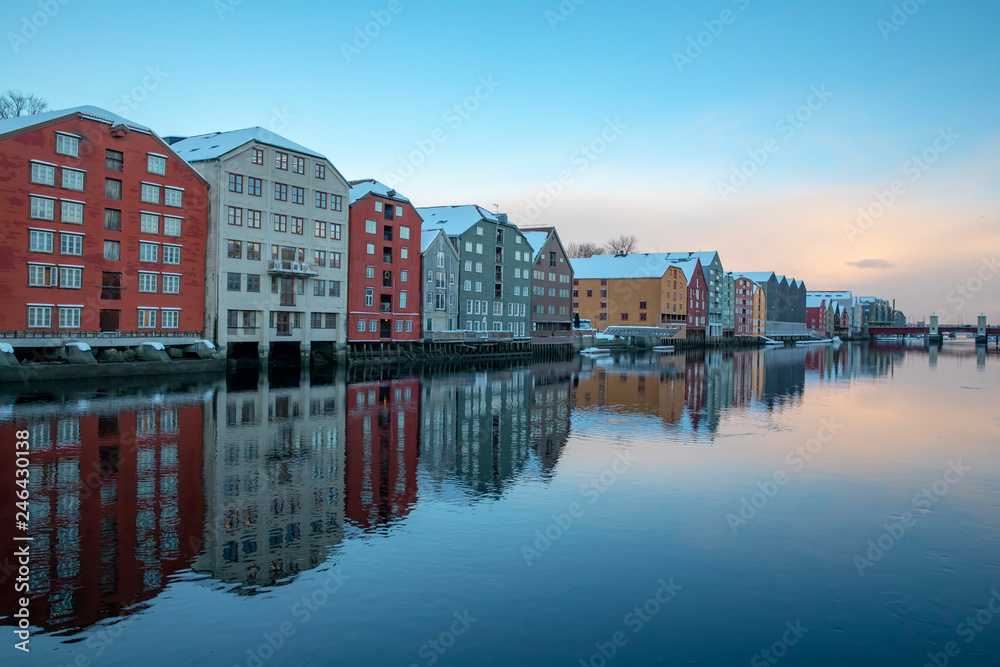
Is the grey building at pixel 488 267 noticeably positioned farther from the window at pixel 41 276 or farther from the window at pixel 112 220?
the window at pixel 41 276

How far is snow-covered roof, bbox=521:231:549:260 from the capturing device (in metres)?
98.3

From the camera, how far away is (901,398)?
46625 millimetres

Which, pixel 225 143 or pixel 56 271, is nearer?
pixel 56 271

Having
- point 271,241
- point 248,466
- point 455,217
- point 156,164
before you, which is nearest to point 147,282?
point 156,164

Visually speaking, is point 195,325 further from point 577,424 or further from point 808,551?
point 808,551

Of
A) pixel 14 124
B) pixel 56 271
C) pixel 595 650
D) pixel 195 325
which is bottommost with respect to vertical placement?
pixel 595 650

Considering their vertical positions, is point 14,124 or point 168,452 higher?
point 14,124

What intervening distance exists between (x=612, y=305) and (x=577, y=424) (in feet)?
312

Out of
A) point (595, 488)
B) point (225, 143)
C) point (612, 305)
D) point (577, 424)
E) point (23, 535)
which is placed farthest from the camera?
point (612, 305)

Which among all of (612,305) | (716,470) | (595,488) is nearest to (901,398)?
(716,470)

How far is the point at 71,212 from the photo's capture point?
45.4 m

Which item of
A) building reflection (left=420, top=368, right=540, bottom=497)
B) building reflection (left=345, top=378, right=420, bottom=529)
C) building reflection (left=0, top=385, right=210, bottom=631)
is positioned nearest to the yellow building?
building reflection (left=420, top=368, right=540, bottom=497)

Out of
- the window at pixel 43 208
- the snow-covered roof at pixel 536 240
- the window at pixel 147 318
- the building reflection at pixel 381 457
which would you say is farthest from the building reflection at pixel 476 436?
the snow-covered roof at pixel 536 240

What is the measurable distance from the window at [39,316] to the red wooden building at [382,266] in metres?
25.9
